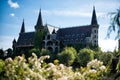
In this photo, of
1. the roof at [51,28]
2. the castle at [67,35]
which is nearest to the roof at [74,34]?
the castle at [67,35]

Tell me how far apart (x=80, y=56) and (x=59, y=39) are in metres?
25.5

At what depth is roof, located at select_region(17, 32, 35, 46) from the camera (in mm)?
88412

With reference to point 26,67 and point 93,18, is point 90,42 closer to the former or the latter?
point 93,18

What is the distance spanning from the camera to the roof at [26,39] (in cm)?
Result: 8841

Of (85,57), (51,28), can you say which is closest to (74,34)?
(51,28)

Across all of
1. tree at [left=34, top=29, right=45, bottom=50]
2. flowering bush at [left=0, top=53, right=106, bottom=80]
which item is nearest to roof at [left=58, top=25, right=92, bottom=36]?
tree at [left=34, top=29, right=45, bottom=50]

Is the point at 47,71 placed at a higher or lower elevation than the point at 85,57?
higher

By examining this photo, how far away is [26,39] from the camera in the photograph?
91.5 meters

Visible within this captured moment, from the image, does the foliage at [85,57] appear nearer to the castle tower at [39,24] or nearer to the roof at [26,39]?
the castle tower at [39,24]

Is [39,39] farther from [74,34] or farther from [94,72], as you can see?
[94,72]

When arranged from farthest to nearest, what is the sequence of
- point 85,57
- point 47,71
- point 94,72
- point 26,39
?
point 26,39 → point 85,57 → point 47,71 → point 94,72

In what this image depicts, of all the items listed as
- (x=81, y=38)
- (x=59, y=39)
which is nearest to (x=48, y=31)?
(x=59, y=39)

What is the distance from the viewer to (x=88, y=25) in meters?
79.7

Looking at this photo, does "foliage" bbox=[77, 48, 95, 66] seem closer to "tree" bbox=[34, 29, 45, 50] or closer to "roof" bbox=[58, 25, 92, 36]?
"roof" bbox=[58, 25, 92, 36]
